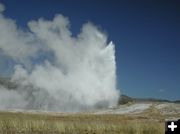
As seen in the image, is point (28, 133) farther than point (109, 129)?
No

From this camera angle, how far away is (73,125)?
107 feet

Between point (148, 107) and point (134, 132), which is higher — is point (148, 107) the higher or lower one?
the higher one

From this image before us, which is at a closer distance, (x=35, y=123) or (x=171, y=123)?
(x=171, y=123)

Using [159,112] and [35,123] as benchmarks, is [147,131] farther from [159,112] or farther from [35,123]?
[159,112]

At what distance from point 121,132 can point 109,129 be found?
154cm

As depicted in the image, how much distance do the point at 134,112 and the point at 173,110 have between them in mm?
9396

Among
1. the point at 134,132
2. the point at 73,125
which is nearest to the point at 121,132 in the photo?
the point at 134,132

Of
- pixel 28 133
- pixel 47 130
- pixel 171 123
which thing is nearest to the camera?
pixel 171 123

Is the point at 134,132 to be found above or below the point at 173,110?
below

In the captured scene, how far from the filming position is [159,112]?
8994 centimetres

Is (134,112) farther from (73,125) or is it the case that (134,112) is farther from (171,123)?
(171,123)

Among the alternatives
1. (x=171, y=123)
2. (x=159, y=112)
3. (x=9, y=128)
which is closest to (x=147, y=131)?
(x=9, y=128)

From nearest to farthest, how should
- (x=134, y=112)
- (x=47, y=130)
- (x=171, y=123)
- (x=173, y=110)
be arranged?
(x=171, y=123) < (x=47, y=130) < (x=173, y=110) < (x=134, y=112)

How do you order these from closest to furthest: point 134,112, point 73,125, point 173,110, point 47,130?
point 47,130, point 73,125, point 173,110, point 134,112
